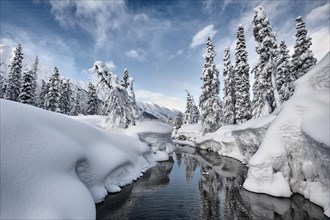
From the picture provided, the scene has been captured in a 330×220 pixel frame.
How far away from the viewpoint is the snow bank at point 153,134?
26.8 meters

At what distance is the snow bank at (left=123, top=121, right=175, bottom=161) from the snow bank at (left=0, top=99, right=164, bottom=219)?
588 inches

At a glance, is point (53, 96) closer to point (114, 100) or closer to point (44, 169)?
point (114, 100)

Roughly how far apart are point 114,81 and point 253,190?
21.1 m

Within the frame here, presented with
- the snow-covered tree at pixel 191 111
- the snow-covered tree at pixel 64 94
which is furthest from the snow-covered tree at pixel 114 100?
the snow-covered tree at pixel 191 111

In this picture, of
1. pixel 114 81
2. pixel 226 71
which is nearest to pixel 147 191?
pixel 114 81

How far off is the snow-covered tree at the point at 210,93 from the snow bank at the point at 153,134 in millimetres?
11887

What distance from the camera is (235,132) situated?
72.4 feet

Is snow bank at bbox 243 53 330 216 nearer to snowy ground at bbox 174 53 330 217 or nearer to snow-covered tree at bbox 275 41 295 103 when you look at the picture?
snowy ground at bbox 174 53 330 217

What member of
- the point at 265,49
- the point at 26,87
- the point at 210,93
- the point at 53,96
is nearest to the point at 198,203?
the point at 265,49

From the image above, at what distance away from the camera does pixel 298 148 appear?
1219 cm

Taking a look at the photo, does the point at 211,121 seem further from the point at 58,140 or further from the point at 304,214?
the point at 58,140

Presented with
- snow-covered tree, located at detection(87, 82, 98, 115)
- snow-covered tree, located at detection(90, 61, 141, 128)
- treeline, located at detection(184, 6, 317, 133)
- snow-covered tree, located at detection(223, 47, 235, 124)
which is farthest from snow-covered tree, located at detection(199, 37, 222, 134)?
snow-covered tree, located at detection(87, 82, 98, 115)

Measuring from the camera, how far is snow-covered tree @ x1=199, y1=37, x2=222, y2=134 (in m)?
39.9

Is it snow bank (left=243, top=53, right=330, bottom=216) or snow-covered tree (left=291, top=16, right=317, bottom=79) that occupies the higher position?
snow-covered tree (left=291, top=16, right=317, bottom=79)
